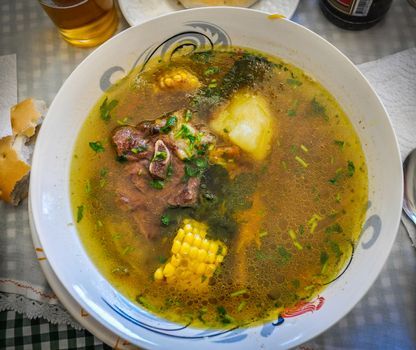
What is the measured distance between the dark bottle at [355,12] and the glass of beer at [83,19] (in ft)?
2.74

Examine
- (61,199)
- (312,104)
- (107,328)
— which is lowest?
(107,328)

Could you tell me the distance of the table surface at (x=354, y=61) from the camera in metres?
1.50

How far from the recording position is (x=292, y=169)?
151 centimetres

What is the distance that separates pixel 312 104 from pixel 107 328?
985 millimetres

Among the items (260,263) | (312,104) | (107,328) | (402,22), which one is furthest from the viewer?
(402,22)

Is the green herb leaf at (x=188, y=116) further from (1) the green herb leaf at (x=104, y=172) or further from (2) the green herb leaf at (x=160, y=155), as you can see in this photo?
(1) the green herb leaf at (x=104, y=172)

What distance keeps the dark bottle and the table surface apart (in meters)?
0.03

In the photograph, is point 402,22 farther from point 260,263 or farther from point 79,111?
point 79,111

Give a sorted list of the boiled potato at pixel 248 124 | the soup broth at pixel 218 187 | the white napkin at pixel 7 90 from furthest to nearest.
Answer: the white napkin at pixel 7 90, the boiled potato at pixel 248 124, the soup broth at pixel 218 187

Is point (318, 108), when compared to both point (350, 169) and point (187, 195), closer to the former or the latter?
point (350, 169)

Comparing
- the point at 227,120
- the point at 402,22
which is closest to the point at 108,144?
the point at 227,120

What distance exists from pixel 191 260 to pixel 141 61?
71 cm

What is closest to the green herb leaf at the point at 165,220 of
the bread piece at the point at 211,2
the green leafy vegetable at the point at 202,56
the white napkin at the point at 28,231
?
the white napkin at the point at 28,231

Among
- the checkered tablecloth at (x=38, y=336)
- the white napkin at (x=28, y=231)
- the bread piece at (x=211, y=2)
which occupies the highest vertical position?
the bread piece at (x=211, y=2)
